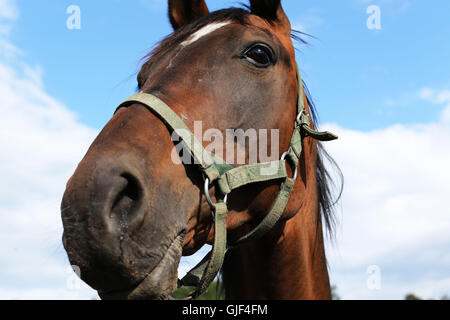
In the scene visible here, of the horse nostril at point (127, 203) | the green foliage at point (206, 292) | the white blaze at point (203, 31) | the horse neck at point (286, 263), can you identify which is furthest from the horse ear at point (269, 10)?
the green foliage at point (206, 292)

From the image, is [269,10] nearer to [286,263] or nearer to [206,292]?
[286,263]

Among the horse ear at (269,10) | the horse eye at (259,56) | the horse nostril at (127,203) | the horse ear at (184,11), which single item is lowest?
the horse nostril at (127,203)

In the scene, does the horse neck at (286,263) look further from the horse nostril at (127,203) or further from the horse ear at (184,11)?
the horse ear at (184,11)

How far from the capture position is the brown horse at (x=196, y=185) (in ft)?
6.55

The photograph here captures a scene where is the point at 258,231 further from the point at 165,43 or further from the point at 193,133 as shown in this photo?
the point at 165,43

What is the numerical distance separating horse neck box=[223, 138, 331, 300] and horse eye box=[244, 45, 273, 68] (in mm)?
853

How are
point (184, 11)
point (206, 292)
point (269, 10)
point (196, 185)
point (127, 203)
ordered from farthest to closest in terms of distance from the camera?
1. point (206, 292)
2. point (184, 11)
3. point (269, 10)
4. point (196, 185)
5. point (127, 203)

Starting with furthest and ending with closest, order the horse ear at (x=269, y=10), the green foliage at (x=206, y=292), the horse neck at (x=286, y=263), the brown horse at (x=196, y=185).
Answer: the green foliage at (x=206, y=292) < the horse ear at (x=269, y=10) < the horse neck at (x=286, y=263) < the brown horse at (x=196, y=185)

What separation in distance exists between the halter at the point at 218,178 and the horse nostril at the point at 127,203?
41cm

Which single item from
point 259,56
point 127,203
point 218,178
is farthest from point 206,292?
point 127,203

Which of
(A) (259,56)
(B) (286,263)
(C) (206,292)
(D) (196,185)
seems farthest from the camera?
(C) (206,292)

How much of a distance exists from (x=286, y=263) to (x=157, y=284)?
4.84 feet

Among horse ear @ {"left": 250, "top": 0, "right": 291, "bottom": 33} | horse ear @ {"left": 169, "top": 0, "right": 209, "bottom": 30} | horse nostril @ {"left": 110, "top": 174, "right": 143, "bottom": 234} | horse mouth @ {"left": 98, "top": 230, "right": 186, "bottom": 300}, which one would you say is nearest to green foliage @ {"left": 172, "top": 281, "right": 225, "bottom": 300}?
horse mouth @ {"left": 98, "top": 230, "right": 186, "bottom": 300}

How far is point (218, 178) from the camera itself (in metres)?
2.47
